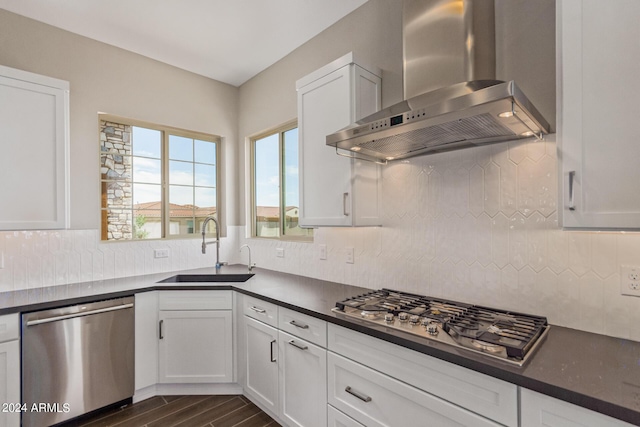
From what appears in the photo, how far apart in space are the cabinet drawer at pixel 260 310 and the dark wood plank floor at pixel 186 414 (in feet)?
2.24

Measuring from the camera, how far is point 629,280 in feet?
4.25

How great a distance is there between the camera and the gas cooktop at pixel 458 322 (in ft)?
3.86

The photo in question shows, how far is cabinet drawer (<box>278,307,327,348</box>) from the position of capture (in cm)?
175

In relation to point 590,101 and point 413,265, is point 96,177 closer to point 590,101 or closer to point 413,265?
point 413,265

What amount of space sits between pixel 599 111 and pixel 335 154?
1.31m

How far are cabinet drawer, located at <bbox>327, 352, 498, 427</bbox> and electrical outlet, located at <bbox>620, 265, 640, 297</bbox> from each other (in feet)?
2.55

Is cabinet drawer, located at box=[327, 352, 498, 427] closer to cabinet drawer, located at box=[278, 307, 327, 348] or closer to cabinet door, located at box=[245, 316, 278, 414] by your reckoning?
cabinet drawer, located at box=[278, 307, 327, 348]

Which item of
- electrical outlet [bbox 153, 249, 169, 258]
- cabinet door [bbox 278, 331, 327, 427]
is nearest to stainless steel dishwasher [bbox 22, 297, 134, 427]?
electrical outlet [bbox 153, 249, 169, 258]

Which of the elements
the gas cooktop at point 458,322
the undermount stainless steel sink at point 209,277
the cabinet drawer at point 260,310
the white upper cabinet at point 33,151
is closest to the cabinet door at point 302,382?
the cabinet drawer at point 260,310

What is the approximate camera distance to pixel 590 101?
3.75 ft

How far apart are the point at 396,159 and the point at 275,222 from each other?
1602 mm

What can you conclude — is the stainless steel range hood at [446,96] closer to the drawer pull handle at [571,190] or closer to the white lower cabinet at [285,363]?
the drawer pull handle at [571,190]

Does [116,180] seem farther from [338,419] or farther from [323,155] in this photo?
[338,419]

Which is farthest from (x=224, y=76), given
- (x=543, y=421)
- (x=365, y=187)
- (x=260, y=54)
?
(x=543, y=421)
